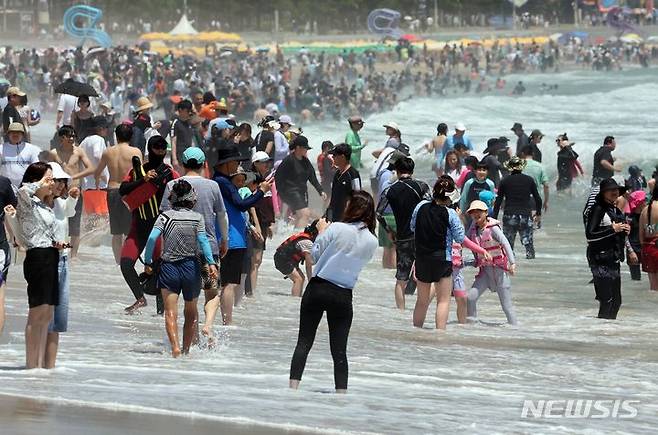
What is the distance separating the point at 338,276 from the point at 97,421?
1.95 meters

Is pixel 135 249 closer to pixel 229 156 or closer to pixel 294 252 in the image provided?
pixel 229 156

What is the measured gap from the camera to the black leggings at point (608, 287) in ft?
48.2

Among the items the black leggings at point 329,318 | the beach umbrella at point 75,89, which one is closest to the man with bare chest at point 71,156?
the beach umbrella at point 75,89

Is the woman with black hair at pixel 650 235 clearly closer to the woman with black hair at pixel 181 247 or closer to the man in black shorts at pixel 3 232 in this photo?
the woman with black hair at pixel 181 247

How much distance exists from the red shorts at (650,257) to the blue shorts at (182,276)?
21.1 ft

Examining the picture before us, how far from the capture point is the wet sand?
7832mm

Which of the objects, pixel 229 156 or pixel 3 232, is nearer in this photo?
pixel 3 232

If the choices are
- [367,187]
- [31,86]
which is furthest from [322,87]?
[367,187]

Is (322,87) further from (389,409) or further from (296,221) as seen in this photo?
(389,409)

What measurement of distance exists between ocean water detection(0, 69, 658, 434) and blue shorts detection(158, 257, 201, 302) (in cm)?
50

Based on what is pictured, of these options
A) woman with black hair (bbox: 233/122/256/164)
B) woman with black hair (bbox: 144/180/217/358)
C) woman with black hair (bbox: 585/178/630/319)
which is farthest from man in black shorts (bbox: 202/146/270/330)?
woman with black hair (bbox: 233/122/256/164)

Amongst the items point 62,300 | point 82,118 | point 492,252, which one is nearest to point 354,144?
point 82,118

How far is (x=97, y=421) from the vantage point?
26.6ft

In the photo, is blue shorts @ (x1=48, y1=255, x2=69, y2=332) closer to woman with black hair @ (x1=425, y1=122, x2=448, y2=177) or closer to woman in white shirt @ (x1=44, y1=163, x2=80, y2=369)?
woman in white shirt @ (x1=44, y1=163, x2=80, y2=369)
